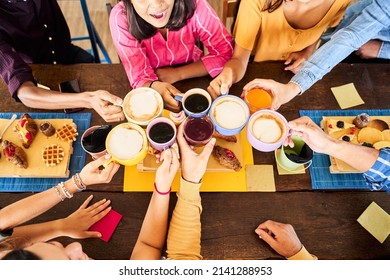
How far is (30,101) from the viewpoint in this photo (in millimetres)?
1655

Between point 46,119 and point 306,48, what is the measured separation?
1551 millimetres

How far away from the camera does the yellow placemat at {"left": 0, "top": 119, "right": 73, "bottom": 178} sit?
1513 millimetres

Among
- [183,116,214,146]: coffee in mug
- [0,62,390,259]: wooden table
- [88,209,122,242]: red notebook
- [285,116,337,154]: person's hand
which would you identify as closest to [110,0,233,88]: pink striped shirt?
[0,62,390,259]: wooden table

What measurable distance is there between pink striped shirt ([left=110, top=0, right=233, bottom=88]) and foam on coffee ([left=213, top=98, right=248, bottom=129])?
0.41 meters

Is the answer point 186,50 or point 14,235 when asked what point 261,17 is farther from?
point 14,235

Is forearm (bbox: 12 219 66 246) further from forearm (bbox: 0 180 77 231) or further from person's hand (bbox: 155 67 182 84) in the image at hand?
person's hand (bbox: 155 67 182 84)

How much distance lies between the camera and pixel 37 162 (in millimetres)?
1537

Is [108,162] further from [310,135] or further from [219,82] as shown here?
[310,135]

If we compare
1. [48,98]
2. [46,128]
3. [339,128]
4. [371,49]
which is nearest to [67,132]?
[46,128]

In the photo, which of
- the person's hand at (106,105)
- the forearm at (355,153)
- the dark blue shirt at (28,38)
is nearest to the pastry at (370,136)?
the forearm at (355,153)

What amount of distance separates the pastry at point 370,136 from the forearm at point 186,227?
863 mm

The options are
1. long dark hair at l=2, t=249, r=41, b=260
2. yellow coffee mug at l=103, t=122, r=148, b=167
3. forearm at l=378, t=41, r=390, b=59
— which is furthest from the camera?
forearm at l=378, t=41, r=390, b=59

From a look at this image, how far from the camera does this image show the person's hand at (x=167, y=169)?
1.37 meters
